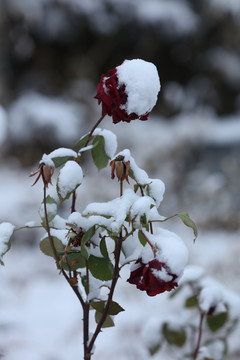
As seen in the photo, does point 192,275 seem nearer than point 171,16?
Yes

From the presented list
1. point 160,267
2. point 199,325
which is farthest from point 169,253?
point 199,325

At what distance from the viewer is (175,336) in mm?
933

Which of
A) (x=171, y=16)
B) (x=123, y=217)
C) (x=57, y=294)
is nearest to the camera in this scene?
(x=123, y=217)

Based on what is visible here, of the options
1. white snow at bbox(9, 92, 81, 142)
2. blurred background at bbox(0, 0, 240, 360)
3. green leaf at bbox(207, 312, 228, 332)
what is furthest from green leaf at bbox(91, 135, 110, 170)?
white snow at bbox(9, 92, 81, 142)

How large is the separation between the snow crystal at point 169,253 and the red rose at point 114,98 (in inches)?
5.2

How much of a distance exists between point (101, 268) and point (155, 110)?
360cm

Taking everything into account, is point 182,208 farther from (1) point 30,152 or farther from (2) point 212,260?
(1) point 30,152

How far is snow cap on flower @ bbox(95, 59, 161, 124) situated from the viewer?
0.50m

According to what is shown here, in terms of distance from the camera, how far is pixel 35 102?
3.21m

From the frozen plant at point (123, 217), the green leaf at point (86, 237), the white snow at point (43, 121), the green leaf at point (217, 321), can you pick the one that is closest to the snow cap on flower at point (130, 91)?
the frozen plant at point (123, 217)

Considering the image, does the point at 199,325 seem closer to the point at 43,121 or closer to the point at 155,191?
the point at 155,191

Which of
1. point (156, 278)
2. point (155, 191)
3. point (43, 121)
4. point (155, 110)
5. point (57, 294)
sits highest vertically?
point (155, 110)

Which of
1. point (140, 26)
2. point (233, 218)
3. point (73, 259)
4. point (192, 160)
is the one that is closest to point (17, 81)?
point (140, 26)

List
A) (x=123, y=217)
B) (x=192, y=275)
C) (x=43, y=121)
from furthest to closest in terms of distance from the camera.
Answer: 1. (x=43, y=121)
2. (x=192, y=275)
3. (x=123, y=217)
